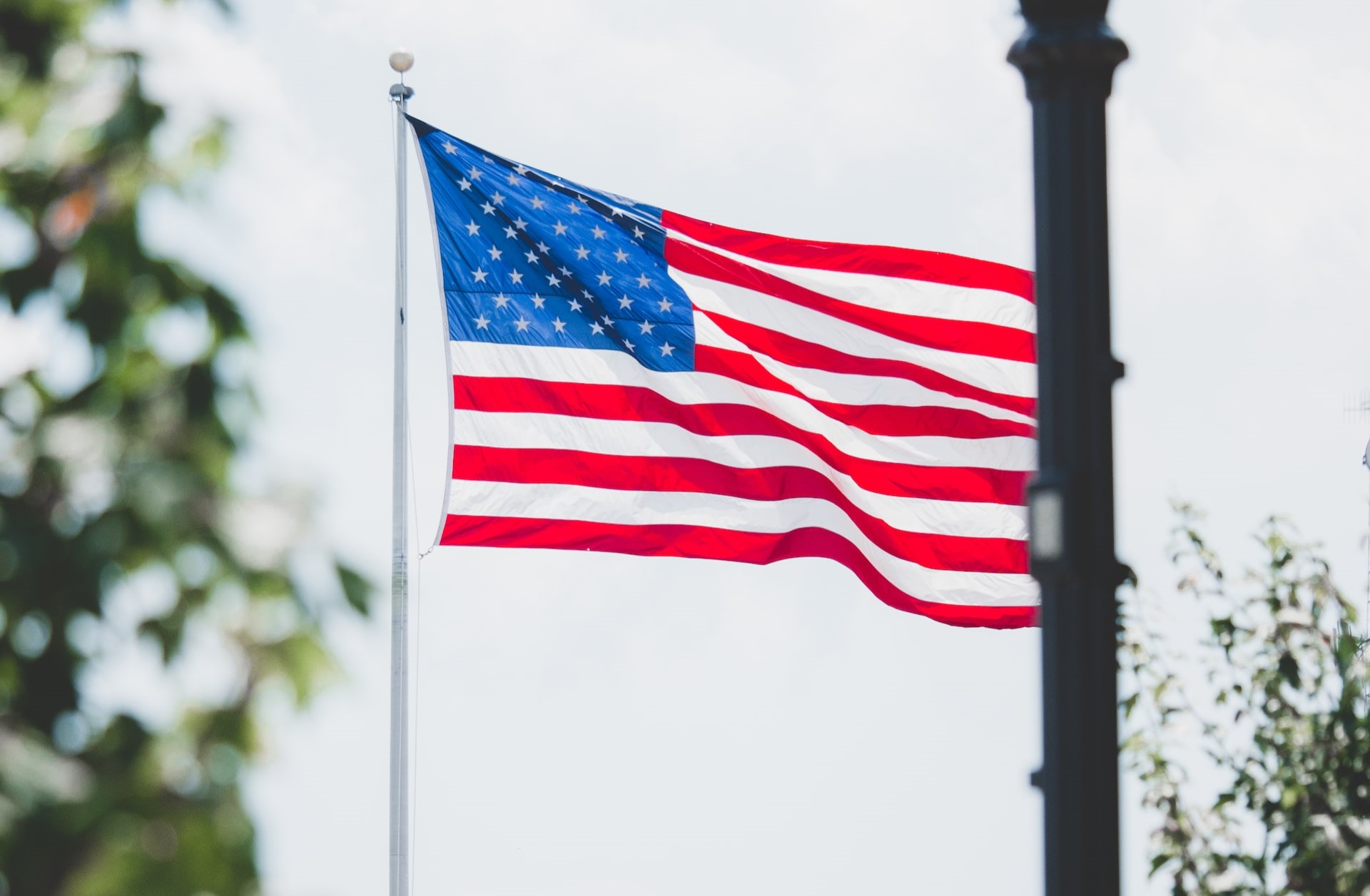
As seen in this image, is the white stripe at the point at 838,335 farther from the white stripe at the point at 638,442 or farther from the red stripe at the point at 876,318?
the white stripe at the point at 638,442

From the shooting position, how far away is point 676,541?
34.2ft

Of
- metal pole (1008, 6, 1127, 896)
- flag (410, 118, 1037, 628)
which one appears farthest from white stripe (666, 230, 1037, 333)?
metal pole (1008, 6, 1127, 896)

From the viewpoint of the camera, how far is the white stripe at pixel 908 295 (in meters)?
11.0

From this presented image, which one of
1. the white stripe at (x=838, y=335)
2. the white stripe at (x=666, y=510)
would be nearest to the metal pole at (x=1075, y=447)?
the white stripe at (x=666, y=510)

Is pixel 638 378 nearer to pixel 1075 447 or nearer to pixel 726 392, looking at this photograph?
pixel 726 392

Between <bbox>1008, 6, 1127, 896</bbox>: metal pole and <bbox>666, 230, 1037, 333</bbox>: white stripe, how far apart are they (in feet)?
22.6

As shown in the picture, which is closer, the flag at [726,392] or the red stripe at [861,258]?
the flag at [726,392]

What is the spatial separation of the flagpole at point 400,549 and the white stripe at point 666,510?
98cm

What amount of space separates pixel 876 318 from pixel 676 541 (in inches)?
79.2

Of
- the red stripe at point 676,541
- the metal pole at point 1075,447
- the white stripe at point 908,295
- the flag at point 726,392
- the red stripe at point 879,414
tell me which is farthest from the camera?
the white stripe at point 908,295

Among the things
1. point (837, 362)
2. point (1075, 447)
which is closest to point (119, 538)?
point (1075, 447)

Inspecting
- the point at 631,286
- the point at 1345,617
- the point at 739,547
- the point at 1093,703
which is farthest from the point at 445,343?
the point at 1093,703

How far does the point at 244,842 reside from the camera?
7.40ft

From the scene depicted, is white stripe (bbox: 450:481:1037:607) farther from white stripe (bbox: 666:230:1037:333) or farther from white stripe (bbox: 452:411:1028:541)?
white stripe (bbox: 666:230:1037:333)
